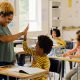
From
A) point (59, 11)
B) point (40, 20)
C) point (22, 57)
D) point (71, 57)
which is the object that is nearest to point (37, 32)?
point (40, 20)

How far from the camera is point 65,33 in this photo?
9.54 m

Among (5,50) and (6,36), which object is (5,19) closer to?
(6,36)

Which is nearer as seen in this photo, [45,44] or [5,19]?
[5,19]

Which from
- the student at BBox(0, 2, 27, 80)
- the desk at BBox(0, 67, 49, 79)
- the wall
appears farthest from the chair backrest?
the wall

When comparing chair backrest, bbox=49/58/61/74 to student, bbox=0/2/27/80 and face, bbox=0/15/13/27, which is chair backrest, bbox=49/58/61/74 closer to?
student, bbox=0/2/27/80

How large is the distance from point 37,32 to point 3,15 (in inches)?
228

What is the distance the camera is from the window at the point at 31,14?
8344mm

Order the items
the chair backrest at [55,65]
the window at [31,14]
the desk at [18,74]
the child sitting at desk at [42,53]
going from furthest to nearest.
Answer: the window at [31,14]
the chair backrest at [55,65]
the child sitting at desk at [42,53]
the desk at [18,74]

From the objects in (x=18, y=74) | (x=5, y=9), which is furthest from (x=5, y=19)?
(x=18, y=74)

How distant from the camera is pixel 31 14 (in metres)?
8.88

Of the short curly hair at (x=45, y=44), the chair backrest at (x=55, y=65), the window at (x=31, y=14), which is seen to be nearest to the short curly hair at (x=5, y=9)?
the short curly hair at (x=45, y=44)

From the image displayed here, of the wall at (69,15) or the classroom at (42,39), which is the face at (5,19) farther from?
the wall at (69,15)

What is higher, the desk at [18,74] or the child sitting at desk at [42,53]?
the child sitting at desk at [42,53]

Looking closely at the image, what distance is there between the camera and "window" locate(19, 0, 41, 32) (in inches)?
328
